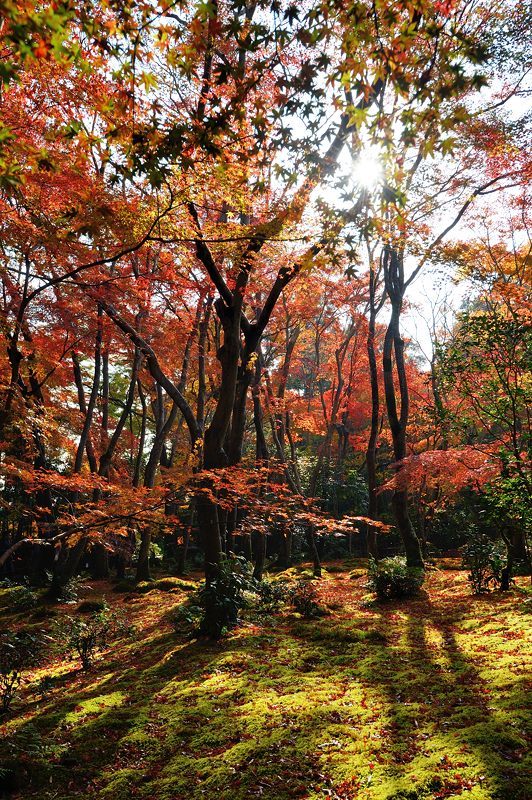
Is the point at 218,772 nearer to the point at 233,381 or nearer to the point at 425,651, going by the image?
the point at 425,651

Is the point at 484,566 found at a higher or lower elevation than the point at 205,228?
lower

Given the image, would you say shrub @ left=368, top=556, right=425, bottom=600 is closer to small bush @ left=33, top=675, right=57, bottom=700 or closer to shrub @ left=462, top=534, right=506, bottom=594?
shrub @ left=462, top=534, right=506, bottom=594

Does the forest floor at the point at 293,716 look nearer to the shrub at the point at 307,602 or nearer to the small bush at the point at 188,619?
the small bush at the point at 188,619

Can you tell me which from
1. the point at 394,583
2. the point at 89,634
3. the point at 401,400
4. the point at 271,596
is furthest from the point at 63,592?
the point at 401,400

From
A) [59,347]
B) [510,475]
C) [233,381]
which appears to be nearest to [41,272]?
[59,347]

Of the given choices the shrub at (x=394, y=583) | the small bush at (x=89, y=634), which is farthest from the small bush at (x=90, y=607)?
the shrub at (x=394, y=583)

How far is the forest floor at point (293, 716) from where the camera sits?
11.4 feet

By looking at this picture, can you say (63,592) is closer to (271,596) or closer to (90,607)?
(90,607)

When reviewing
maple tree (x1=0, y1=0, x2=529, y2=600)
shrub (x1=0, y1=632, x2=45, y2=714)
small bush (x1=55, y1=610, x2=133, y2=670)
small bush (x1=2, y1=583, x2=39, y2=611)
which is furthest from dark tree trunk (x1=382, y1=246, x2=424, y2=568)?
small bush (x1=2, y1=583, x2=39, y2=611)

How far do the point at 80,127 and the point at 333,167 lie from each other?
168 centimetres

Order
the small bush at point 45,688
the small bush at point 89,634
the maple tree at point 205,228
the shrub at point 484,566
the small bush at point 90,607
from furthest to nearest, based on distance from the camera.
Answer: the small bush at point 90,607 → the shrub at point 484,566 → the small bush at point 89,634 → the small bush at point 45,688 → the maple tree at point 205,228

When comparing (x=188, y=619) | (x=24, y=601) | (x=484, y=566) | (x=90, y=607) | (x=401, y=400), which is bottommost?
(x=90, y=607)

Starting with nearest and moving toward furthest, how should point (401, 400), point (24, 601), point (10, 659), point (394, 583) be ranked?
point (10, 659), point (394, 583), point (24, 601), point (401, 400)

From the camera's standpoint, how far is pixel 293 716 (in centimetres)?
454
